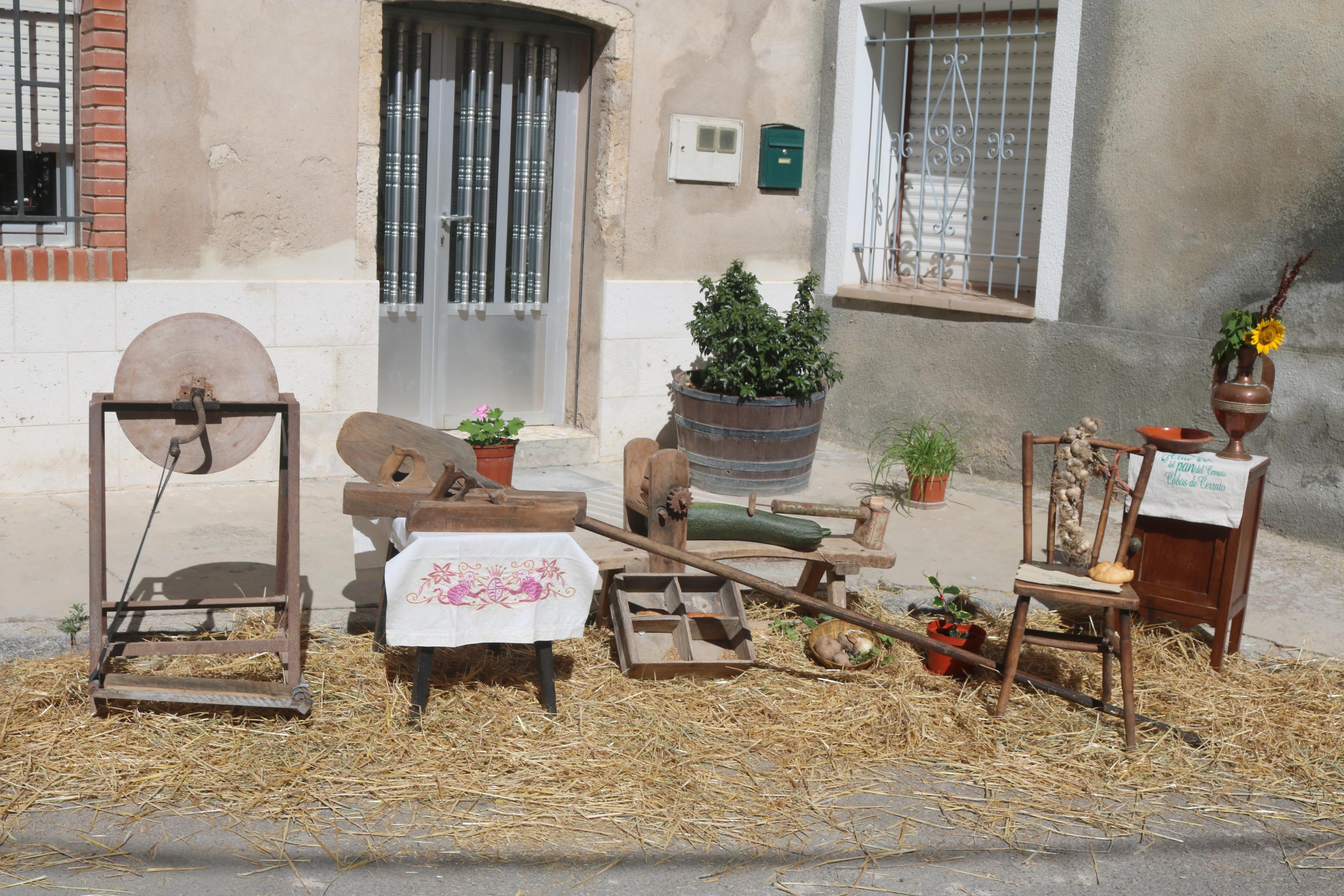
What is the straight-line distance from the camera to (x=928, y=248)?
8.28 m

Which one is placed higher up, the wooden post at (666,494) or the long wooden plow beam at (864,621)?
the wooden post at (666,494)

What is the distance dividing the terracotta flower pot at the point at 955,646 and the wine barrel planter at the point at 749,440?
241cm

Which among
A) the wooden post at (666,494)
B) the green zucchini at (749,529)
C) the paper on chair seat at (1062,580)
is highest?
the wooden post at (666,494)

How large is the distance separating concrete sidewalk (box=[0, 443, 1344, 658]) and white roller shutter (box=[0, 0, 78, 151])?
165 cm

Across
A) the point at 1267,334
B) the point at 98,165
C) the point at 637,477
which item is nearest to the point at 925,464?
the point at 1267,334

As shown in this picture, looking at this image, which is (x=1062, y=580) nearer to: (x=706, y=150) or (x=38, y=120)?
(x=706, y=150)

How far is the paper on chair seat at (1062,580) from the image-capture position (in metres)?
4.16

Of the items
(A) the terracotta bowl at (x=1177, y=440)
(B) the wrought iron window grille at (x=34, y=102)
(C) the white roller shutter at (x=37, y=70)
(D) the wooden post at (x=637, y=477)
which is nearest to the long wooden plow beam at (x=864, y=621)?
(D) the wooden post at (x=637, y=477)

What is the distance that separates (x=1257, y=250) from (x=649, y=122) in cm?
322

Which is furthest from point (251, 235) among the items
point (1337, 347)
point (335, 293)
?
point (1337, 347)

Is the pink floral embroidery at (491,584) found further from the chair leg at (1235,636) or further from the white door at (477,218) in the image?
the white door at (477,218)

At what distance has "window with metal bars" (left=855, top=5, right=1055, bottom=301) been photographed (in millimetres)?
7730

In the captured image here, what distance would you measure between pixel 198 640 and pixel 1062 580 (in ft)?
8.97

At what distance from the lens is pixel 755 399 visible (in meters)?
7.02
